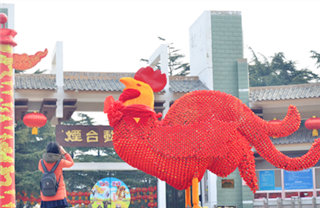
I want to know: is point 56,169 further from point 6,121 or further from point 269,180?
point 269,180

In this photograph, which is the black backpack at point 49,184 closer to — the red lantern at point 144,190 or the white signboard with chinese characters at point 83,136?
the white signboard with chinese characters at point 83,136

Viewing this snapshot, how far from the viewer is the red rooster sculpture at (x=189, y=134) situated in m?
5.71

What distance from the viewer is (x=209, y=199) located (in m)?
10.9

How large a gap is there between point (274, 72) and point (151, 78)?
17.4 metres

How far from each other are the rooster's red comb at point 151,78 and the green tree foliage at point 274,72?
1605 cm

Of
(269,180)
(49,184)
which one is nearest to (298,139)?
(269,180)

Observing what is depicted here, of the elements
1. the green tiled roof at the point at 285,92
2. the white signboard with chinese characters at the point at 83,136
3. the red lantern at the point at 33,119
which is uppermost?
the green tiled roof at the point at 285,92

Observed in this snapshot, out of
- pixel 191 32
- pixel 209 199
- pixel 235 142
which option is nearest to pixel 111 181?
pixel 209 199

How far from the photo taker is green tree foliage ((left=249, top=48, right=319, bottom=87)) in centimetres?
2172

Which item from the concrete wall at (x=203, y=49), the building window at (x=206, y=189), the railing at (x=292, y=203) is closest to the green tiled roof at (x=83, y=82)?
the concrete wall at (x=203, y=49)

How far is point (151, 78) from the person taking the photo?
609 cm

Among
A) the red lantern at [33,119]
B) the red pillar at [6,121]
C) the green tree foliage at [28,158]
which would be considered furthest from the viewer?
the green tree foliage at [28,158]

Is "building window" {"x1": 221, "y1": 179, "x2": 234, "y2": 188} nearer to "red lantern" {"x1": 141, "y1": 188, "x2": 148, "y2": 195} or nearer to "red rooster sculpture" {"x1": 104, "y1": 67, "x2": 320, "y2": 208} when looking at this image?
"red lantern" {"x1": 141, "y1": 188, "x2": 148, "y2": 195}

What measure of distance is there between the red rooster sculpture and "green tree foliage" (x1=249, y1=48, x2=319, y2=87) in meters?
15.6
